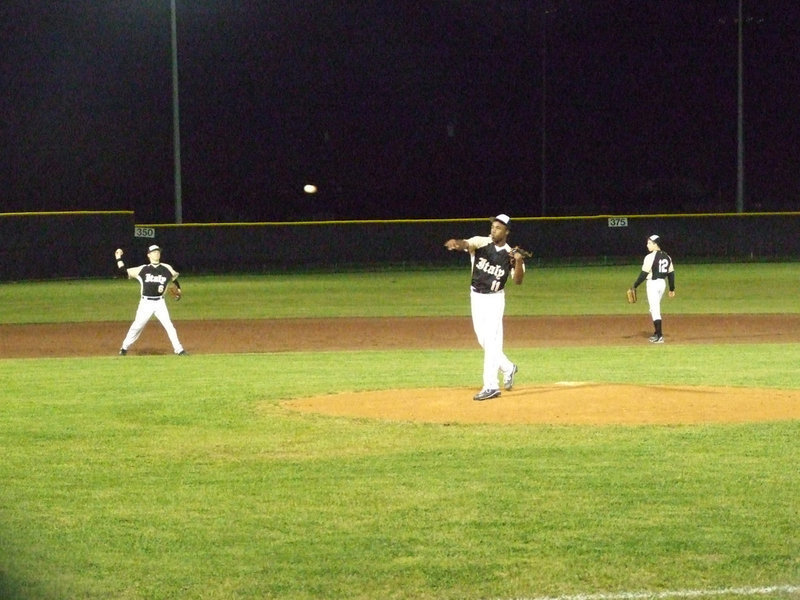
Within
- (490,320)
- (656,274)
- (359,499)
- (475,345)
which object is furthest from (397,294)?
(359,499)

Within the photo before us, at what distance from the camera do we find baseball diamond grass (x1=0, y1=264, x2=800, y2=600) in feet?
19.4

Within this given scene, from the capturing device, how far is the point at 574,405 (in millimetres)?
11578

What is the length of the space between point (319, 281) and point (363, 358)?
1928cm

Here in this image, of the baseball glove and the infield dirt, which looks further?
the baseball glove

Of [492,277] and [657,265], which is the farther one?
[657,265]

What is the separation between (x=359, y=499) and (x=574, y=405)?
14.5 ft

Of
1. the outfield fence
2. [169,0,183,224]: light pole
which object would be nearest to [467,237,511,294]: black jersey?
[169,0,183,224]: light pole

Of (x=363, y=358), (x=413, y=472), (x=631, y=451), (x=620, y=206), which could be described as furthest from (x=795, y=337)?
(x=620, y=206)

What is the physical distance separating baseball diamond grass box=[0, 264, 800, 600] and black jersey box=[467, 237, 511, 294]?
1576 millimetres

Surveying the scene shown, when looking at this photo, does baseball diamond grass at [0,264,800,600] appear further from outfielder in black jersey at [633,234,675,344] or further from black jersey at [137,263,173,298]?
outfielder in black jersey at [633,234,675,344]

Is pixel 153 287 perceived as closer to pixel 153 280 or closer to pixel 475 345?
pixel 153 280

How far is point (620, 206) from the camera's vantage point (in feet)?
195

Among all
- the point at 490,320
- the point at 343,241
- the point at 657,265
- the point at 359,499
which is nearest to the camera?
the point at 359,499

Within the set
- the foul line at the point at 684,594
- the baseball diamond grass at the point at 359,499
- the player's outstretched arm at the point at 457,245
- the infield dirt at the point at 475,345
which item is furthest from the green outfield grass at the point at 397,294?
the foul line at the point at 684,594
